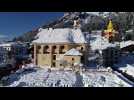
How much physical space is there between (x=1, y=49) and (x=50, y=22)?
59cm

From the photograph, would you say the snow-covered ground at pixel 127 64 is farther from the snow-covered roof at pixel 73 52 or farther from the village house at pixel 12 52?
the village house at pixel 12 52

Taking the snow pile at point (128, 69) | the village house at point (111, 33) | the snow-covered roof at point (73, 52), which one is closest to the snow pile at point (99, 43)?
the village house at point (111, 33)

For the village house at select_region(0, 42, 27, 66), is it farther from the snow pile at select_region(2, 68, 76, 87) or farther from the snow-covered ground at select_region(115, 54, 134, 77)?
the snow-covered ground at select_region(115, 54, 134, 77)

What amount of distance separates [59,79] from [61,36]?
1.65ft

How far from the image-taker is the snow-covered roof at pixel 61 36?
138 inches

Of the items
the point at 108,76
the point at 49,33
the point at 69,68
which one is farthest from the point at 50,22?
the point at 108,76

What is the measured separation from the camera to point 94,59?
3.47 meters

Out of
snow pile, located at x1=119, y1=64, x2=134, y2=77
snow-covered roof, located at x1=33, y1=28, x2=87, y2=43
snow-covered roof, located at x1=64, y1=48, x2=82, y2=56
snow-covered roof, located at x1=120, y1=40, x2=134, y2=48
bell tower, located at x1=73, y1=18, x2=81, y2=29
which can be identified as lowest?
snow pile, located at x1=119, y1=64, x2=134, y2=77

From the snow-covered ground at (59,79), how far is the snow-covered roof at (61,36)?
312 millimetres

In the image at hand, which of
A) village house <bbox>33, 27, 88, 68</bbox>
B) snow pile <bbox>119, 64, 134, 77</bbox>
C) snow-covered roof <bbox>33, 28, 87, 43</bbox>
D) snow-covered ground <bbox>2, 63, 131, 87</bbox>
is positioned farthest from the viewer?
snow-covered roof <bbox>33, 28, 87, 43</bbox>

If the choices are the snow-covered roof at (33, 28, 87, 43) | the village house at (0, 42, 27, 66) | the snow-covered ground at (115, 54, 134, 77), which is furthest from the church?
the snow-covered ground at (115, 54, 134, 77)

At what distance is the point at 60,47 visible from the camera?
11.6 ft

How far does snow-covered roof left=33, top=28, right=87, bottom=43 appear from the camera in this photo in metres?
3.51
